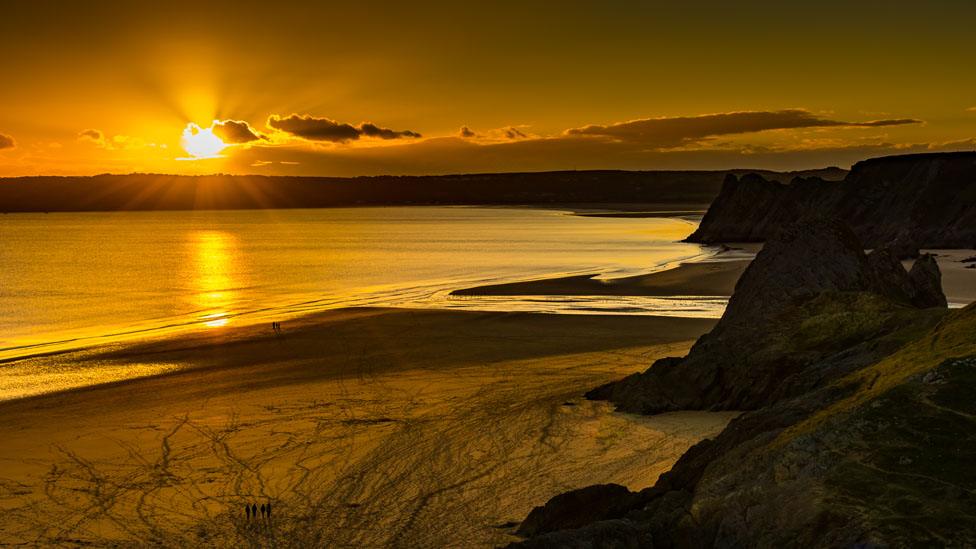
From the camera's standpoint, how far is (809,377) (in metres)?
11.1

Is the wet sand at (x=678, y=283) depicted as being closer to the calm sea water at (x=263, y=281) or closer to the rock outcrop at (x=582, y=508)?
the calm sea water at (x=263, y=281)

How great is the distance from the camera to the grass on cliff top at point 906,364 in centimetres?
774

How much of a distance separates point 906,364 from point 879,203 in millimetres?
66058

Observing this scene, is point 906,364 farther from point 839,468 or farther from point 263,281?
point 263,281

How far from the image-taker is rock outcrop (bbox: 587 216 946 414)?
42.6 ft

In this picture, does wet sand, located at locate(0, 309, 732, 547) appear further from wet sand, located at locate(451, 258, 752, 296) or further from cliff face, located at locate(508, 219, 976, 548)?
wet sand, located at locate(451, 258, 752, 296)

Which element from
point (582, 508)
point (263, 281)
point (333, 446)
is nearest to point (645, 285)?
point (263, 281)

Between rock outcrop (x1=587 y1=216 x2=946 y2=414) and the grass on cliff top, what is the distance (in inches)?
66.4

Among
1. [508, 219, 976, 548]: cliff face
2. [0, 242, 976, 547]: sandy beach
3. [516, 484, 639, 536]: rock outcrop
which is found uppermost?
[508, 219, 976, 548]: cliff face

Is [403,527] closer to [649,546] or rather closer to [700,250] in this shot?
[649,546]

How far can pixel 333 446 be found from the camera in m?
14.3

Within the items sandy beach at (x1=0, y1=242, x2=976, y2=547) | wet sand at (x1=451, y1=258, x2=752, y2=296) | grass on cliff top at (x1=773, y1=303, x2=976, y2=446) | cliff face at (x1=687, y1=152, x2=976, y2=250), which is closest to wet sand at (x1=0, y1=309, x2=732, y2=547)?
sandy beach at (x1=0, y1=242, x2=976, y2=547)

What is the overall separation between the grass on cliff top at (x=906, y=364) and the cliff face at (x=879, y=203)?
45179 millimetres

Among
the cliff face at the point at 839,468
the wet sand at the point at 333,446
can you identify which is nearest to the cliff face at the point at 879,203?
the wet sand at the point at 333,446
